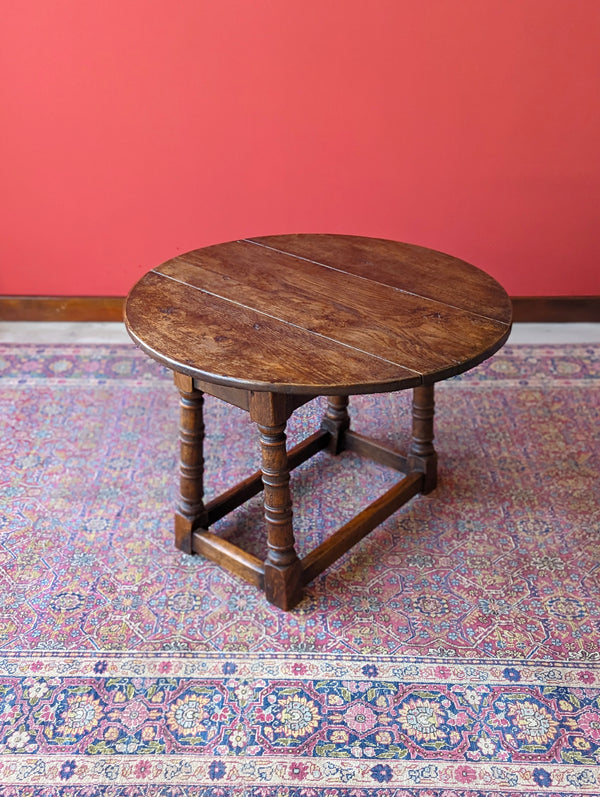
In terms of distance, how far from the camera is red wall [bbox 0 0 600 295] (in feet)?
11.7

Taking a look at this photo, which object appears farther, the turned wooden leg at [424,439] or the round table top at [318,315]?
the turned wooden leg at [424,439]

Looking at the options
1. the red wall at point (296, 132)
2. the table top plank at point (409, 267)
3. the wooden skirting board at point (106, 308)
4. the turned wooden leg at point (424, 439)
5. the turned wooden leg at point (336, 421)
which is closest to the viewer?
the table top plank at point (409, 267)

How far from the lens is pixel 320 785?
1.94 metres

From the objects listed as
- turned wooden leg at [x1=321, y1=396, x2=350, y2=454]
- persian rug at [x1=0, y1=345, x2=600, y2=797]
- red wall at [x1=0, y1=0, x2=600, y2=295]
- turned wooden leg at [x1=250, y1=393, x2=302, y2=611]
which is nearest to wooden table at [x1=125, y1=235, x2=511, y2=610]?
turned wooden leg at [x1=250, y1=393, x2=302, y2=611]

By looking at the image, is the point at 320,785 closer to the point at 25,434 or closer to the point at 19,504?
the point at 19,504

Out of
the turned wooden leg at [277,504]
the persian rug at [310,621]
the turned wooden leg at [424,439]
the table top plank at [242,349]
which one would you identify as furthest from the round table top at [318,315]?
the persian rug at [310,621]

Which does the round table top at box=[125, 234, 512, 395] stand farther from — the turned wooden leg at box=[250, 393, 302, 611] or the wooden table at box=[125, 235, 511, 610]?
the turned wooden leg at box=[250, 393, 302, 611]

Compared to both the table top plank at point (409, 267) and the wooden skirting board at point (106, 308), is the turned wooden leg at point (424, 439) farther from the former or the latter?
the wooden skirting board at point (106, 308)

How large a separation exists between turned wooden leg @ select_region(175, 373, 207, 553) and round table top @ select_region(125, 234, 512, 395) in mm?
271

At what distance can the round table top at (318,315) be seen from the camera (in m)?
2.04

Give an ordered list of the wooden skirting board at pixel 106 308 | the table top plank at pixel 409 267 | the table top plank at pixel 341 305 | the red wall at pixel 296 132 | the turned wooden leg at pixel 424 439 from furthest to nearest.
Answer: the wooden skirting board at pixel 106 308
the red wall at pixel 296 132
the turned wooden leg at pixel 424 439
the table top plank at pixel 409 267
the table top plank at pixel 341 305

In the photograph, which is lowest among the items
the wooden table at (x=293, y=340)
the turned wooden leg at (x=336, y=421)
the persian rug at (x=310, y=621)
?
the persian rug at (x=310, y=621)

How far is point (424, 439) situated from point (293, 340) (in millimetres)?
852

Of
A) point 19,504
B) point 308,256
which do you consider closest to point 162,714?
point 19,504
